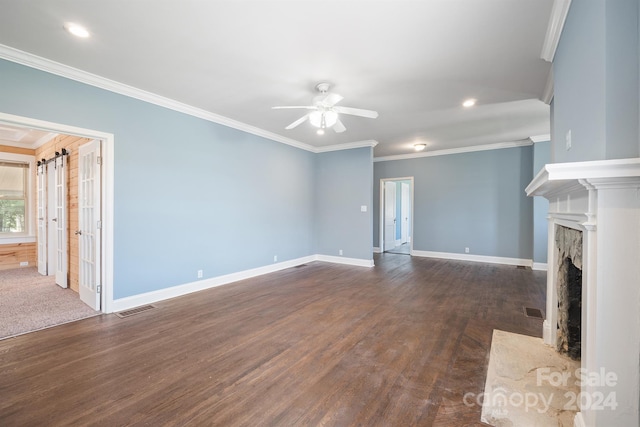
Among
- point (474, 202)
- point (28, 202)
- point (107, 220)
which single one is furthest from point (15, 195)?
point (474, 202)

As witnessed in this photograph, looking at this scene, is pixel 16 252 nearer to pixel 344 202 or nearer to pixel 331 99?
pixel 344 202

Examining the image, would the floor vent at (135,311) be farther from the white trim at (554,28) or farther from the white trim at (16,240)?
the white trim at (554,28)

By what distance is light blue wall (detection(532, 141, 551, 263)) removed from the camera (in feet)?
17.9

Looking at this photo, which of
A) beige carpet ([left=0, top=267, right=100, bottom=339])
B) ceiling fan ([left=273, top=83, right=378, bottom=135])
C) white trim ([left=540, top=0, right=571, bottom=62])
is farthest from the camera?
ceiling fan ([left=273, top=83, right=378, bottom=135])

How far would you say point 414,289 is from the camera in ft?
14.1

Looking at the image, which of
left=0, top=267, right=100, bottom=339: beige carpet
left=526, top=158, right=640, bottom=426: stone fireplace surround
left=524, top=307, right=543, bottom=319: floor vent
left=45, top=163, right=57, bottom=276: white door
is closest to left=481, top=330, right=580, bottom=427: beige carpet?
left=526, top=158, right=640, bottom=426: stone fireplace surround

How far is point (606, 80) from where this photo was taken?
1348 mm

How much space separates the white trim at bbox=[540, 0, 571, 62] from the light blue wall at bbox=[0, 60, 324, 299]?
4.18 m

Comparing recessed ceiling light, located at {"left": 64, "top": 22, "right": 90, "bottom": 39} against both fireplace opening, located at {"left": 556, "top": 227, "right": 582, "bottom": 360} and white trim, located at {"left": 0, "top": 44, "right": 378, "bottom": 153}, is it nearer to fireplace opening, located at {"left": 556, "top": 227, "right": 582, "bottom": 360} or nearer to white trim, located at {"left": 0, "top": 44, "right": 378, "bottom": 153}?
white trim, located at {"left": 0, "top": 44, "right": 378, "bottom": 153}

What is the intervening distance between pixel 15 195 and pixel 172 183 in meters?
4.85

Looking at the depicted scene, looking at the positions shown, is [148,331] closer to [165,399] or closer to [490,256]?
[165,399]

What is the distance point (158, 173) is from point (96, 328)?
1.94m

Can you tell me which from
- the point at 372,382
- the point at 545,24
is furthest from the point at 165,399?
the point at 545,24

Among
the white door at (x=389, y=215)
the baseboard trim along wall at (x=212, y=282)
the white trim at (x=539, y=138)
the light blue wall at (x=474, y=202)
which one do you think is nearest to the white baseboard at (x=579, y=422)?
the baseboard trim along wall at (x=212, y=282)
